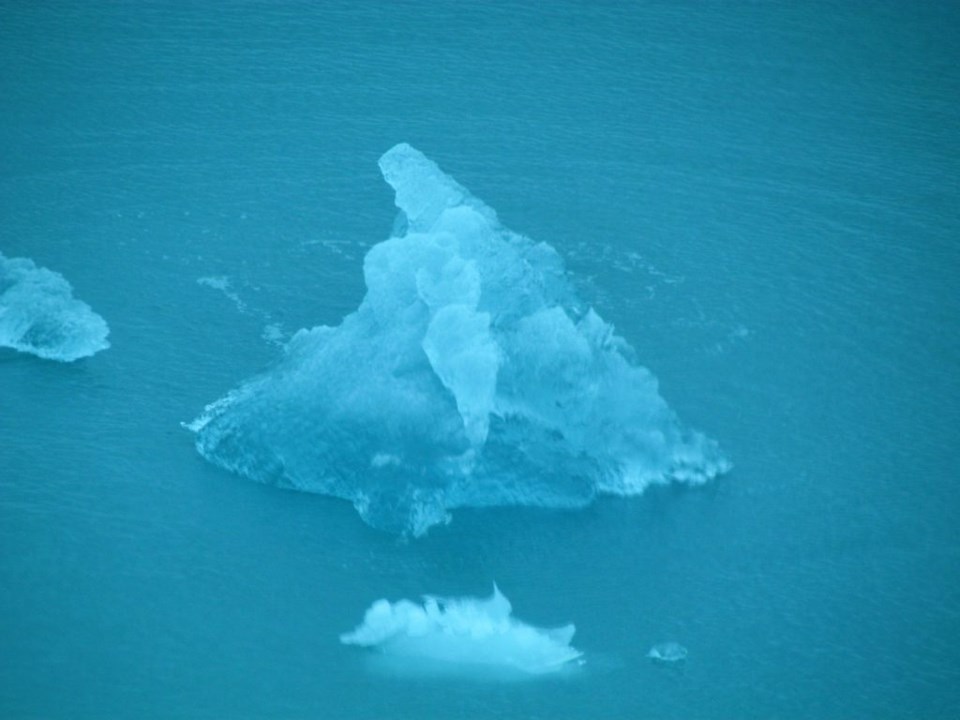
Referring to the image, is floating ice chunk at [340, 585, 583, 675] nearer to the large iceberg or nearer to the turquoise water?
the turquoise water

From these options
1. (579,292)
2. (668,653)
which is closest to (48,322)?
(579,292)

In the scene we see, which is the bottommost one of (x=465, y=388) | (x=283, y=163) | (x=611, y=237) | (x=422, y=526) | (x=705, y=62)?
(x=422, y=526)

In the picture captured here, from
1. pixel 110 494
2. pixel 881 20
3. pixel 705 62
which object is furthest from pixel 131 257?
pixel 881 20

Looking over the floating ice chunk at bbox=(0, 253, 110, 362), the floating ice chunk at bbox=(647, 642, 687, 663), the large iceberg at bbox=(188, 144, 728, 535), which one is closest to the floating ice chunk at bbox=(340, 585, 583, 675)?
the floating ice chunk at bbox=(647, 642, 687, 663)

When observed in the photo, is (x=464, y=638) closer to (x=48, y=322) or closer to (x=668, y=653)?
(x=668, y=653)

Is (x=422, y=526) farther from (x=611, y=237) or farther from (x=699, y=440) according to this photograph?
(x=611, y=237)
